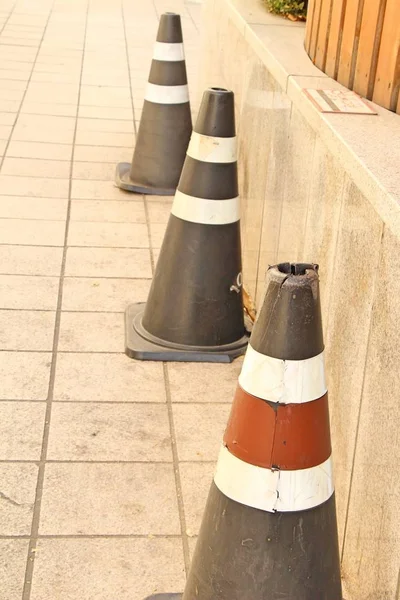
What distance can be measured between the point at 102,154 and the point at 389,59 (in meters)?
4.25

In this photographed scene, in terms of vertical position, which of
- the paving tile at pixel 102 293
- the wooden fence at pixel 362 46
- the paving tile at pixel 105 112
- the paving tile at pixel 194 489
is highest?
the wooden fence at pixel 362 46

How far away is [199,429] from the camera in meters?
3.97

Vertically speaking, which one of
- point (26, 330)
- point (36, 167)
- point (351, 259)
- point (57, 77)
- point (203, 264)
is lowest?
point (57, 77)

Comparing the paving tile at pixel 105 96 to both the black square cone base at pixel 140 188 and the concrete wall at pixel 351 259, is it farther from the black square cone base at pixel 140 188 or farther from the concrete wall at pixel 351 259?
the concrete wall at pixel 351 259

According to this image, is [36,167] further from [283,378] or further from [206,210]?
[283,378]

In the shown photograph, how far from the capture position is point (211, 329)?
4.55m

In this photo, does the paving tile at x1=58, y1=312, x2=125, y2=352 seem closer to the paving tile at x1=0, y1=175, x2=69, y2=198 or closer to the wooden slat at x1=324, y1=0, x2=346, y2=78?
the wooden slat at x1=324, y1=0, x2=346, y2=78

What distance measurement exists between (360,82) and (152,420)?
156cm

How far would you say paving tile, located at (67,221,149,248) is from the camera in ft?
19.3

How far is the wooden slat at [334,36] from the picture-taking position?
4.20 meters

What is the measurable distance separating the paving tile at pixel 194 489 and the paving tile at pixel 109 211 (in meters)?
2.81

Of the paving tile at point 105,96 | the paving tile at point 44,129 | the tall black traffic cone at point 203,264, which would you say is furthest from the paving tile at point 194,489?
the paving tile at point 105,96

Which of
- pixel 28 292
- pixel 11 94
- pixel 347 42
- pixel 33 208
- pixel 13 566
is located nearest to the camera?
pixel 13 566

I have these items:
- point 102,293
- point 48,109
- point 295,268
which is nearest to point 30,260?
point 102,293
